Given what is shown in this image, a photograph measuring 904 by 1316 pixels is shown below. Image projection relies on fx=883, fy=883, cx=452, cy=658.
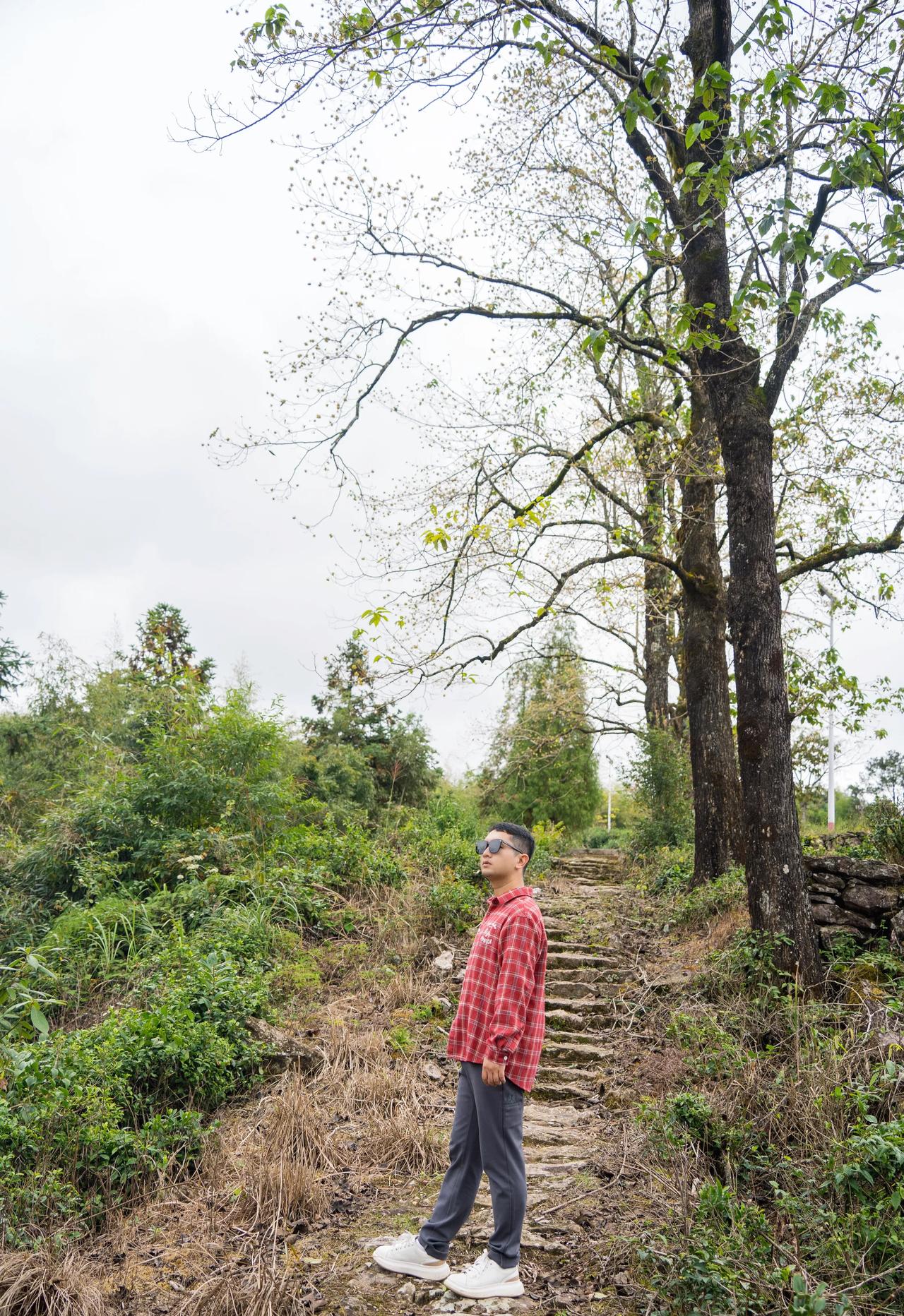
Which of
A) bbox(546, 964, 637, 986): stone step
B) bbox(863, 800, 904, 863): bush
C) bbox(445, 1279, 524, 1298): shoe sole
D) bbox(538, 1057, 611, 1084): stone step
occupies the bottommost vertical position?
bbox(445, 1279, 524, 1298): shoe sole

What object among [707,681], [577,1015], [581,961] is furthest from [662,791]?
[577,1015]

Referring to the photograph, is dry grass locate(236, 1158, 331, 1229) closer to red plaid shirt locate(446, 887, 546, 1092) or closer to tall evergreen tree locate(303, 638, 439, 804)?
red plaid shirt locate(446, 887, 546, 1092)

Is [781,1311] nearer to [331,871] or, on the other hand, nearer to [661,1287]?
[661,1287]

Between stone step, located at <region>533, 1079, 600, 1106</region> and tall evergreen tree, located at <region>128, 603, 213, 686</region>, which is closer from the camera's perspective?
stone step, located at <region>533, 1079, 600, 1106</region>

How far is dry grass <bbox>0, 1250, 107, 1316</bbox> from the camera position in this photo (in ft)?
11.6

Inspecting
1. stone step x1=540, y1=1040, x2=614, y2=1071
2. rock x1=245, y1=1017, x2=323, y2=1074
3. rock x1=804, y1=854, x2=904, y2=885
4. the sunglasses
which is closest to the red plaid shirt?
the sunglasses

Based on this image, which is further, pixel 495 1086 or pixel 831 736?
pixel 831 736

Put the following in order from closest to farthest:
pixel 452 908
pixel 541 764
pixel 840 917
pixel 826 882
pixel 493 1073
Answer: pixel 493 1073
pixel 840 917
pixel 826 882
pixel 452 908
pixel 541 764

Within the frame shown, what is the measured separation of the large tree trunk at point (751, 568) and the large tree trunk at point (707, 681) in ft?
8.75

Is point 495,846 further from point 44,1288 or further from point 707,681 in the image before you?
point 707,681

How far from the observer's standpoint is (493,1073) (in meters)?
3.38

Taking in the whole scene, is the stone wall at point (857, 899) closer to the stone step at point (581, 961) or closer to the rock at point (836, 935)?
the rock at point (836, 935)

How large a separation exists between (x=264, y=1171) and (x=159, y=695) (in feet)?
28.9

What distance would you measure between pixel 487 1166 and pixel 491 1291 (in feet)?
1.63
